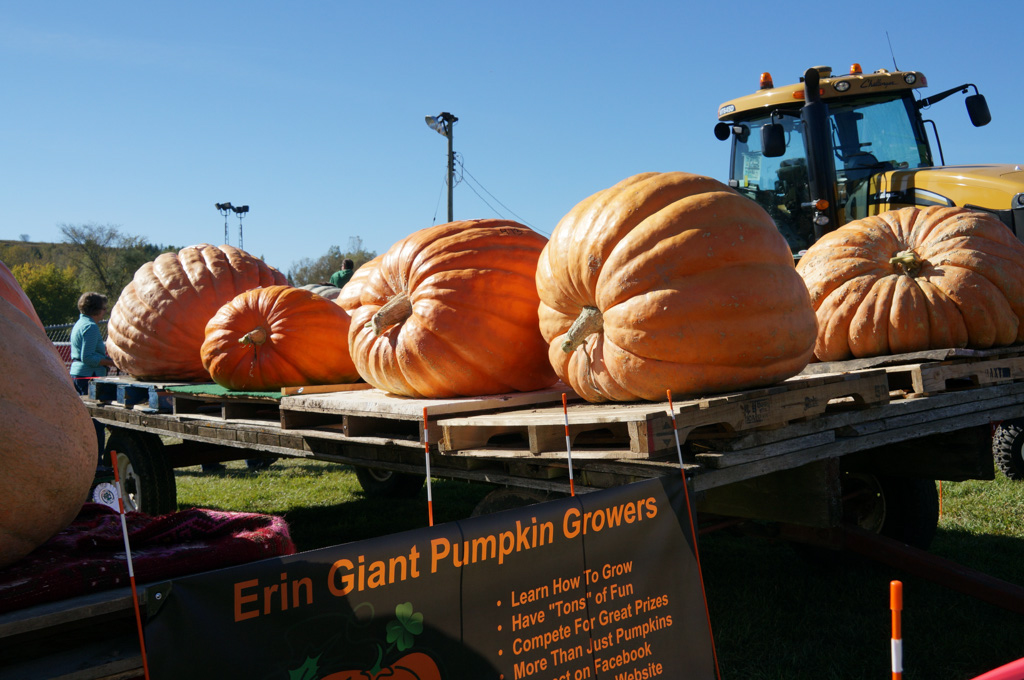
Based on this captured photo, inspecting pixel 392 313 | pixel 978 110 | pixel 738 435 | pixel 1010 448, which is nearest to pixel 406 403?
pixel 392 313

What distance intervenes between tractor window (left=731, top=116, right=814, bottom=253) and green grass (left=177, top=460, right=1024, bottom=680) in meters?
2.71

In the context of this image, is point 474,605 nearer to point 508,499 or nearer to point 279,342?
point 508,499

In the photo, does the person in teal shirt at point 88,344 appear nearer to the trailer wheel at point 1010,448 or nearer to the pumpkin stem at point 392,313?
the pumpkin stem at point 392,313

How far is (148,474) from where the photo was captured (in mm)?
6246

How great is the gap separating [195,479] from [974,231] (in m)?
8.40

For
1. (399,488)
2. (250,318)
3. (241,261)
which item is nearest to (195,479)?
(399,488)

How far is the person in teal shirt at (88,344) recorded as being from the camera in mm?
7934

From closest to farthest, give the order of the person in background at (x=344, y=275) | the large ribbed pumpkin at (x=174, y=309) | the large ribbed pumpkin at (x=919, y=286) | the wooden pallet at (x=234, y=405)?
1. the large ribbed pumpkin at (x=919, y=286)
2. the wooden pallet at (x=234, y=405)
3. the large ribbed pumpkin at (x=174, y=309)
4. the person in background at (x=344, y=275)

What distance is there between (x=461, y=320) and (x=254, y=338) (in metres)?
2.00

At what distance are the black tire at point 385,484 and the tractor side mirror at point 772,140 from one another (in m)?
4.30

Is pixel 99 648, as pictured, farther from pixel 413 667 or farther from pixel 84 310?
pixel 84 310

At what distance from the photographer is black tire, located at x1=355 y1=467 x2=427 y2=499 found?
761 cm

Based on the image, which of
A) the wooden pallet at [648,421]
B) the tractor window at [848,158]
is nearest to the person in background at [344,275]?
the tractor window at [848,158]

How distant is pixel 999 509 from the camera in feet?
19.6
